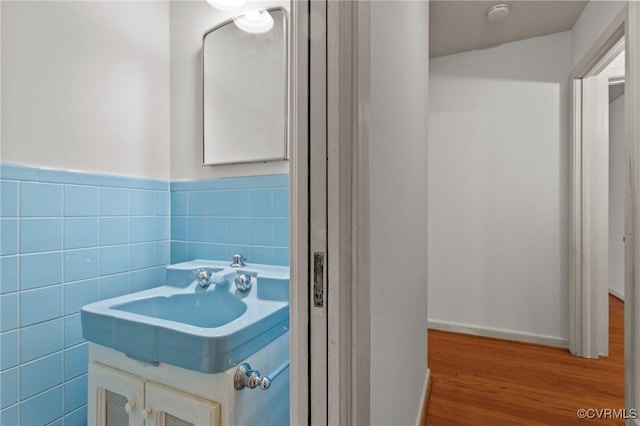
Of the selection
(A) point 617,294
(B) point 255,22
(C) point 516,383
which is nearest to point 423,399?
(C) point 516,383

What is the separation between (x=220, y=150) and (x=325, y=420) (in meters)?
1.25

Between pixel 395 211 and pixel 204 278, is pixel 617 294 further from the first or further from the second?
pixel 204 278

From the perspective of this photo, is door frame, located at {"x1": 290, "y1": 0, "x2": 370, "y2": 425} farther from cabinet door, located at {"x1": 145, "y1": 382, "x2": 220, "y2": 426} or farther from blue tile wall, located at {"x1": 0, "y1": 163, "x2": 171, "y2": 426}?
blue tile wall, located at {"x1": 0, "y1": 163, "x2": 171, "y2": 426}

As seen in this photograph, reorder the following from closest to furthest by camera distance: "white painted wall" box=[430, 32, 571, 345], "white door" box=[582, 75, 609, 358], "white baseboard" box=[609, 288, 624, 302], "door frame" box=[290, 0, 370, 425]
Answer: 1. "door frame" box=[290, 0, 370, 425]
2. "white door" box=[582, 75, 609, 358]
3. "white painted wall" box=[430, 32, 571, 345]
4. "white baseboard" box=[609, 288, 624, 302]

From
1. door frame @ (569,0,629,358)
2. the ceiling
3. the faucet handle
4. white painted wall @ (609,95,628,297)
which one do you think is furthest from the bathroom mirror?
white painted wall @ (609,95,628,297)

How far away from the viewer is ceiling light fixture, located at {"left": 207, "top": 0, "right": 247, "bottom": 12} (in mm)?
1493

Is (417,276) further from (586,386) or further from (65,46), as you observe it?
(65,46)

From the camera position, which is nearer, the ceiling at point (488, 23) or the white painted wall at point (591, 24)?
the white painted wall at point (591, 24)

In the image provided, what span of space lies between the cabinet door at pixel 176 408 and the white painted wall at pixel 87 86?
0.92 meters

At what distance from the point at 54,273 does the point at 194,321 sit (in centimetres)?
54

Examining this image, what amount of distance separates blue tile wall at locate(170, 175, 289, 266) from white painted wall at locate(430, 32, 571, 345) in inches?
61.8

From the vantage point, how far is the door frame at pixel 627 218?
1.29 m

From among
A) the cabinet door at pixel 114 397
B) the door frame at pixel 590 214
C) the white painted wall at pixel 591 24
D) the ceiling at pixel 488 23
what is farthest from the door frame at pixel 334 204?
the door frame at pixel 590 214

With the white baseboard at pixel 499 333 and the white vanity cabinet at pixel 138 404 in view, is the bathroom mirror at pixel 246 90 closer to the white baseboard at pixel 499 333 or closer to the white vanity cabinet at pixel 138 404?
the white vanity cabinet at pixel 138 404
